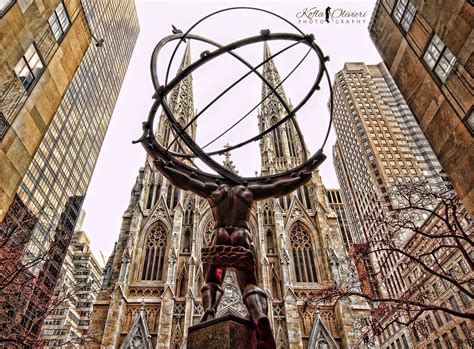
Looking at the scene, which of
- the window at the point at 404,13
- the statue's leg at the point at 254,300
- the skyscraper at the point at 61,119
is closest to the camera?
the statue's leg at the point at 254,300

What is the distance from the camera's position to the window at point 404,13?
11.7 m

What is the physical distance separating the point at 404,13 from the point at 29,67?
1303cm

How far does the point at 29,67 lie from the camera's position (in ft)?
31.2

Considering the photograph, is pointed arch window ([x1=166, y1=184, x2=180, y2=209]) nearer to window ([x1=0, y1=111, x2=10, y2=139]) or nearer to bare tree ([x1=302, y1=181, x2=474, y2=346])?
bare tree ([x1=302, y1=181, x2=474, y2=346])

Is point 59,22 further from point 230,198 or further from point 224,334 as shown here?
point 224,334

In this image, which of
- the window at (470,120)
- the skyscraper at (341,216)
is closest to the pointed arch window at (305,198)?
the window at (470,120)

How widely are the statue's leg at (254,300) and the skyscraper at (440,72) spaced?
7939 millimetres

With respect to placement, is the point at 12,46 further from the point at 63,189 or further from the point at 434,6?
the point at 63,189

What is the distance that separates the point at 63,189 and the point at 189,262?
27.8 meters

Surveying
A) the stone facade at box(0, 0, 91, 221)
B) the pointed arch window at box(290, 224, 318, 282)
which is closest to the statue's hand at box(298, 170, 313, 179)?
the stone facade at box(0, 0, 91, 221)

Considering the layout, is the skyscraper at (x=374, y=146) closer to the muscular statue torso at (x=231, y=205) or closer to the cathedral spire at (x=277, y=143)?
the cathedral spire at (x=277, y=143)

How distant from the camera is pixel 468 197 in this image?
9.52 metres

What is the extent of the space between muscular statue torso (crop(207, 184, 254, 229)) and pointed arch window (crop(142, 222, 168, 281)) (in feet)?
74.0

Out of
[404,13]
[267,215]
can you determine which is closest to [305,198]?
[267,215]
